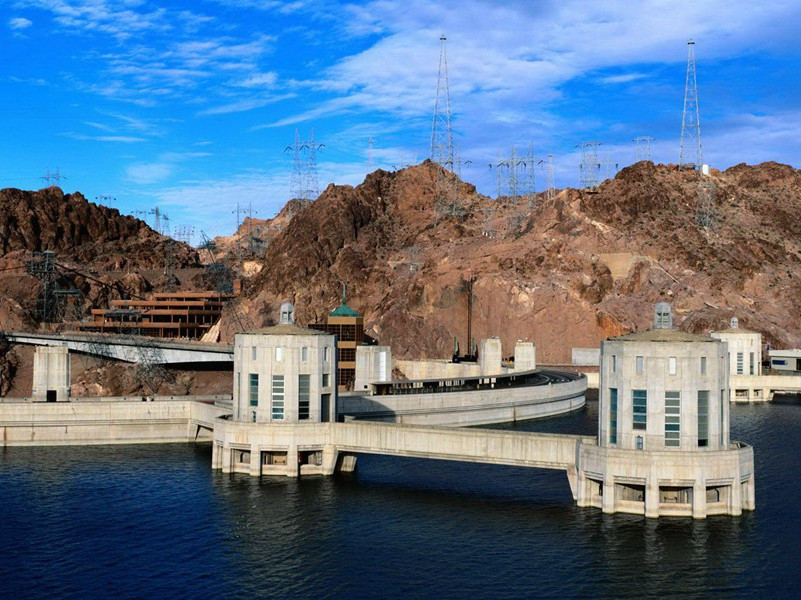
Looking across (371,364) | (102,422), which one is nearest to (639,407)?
(102,422)

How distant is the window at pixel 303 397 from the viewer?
76.9 meters

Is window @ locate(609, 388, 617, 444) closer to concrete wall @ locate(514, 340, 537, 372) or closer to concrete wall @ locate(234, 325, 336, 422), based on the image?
concrete wall @ locate(234, 325, 336, 422)

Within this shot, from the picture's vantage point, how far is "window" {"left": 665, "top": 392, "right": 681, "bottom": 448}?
202ft

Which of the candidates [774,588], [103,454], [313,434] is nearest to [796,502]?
[774,588]

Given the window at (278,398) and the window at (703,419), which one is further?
the window at (278,398)

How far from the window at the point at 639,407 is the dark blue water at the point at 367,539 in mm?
6379

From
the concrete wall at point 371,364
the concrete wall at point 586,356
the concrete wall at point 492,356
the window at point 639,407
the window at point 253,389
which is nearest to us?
the window at point 639,407

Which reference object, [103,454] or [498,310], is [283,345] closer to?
[103,454]

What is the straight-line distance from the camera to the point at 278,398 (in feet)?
252

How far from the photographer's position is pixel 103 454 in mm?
90188

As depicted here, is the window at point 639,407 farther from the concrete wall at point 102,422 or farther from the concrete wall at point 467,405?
the concrete wall at point 102,422

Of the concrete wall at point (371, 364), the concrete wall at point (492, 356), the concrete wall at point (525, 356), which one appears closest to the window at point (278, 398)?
the concrete wall at point (371, 364)

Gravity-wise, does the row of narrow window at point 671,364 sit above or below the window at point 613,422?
above

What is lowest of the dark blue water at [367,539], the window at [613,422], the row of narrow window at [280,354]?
the dark blue water at [367,539]
